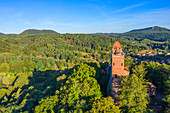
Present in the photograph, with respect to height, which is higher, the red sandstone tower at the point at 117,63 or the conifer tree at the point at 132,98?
the red sandstone tower at the point at 117,63

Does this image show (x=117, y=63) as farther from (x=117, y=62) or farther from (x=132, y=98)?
(x=132, y=98)

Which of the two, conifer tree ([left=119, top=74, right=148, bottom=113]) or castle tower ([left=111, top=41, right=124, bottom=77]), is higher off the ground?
castle tower ([left=111, top=41, right=124, bottom=77])

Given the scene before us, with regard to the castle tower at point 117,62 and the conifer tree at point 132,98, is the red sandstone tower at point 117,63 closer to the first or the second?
the castle tower at point 117,62

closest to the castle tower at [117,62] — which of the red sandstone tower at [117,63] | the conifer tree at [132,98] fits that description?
the red sandstone tower at [117,63]

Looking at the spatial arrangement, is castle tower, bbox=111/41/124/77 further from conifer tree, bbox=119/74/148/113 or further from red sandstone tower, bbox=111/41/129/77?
conifer tree, bbox=119/74/148/113

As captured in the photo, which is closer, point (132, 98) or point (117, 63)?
point (132, 98)

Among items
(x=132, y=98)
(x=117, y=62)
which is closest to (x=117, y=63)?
(x=117, y=62)

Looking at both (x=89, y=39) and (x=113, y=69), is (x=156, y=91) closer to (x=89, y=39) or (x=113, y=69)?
(x=113, y=69)

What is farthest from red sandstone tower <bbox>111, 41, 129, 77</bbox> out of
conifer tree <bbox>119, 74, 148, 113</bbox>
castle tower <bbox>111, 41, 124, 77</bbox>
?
conifer tree <bbox>119, 74, 148, 113</bbox>

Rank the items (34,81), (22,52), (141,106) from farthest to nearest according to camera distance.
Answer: (22,52), (34,81), (141,106)

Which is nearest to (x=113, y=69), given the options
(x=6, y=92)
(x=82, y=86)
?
(x=82, y=86)

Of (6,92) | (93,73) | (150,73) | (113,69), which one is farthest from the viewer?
(6,92)
